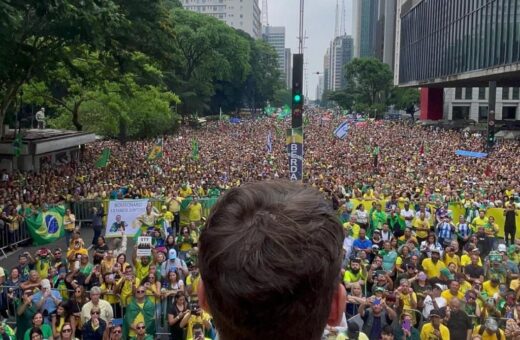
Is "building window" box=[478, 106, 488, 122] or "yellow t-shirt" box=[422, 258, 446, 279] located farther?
"building window" box=[478, 106, 488, 122]

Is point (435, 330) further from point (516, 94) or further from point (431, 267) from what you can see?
point (516, 94)

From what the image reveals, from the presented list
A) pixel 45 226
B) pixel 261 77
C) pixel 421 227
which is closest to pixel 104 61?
pixel 45 226

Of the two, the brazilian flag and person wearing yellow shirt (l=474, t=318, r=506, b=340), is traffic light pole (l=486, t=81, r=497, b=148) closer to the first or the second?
the brazilian flag

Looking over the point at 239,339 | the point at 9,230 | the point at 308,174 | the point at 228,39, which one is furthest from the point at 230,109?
the point at 239,339

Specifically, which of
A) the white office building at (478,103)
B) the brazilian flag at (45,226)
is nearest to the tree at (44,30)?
the brazilian flag at (45,226)

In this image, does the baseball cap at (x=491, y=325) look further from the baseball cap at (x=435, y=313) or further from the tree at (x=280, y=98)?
the tree at (x=280, y=98)

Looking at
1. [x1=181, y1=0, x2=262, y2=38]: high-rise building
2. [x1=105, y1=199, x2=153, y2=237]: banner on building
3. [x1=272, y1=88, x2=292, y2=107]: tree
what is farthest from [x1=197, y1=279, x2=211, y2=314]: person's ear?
[x1=181, y1=0, x2=262, y2=38]: high-rise building

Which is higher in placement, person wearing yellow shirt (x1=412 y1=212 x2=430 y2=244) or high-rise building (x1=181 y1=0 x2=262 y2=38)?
high-rise building (x1=181 y1=0 x2=262 y2=38)
